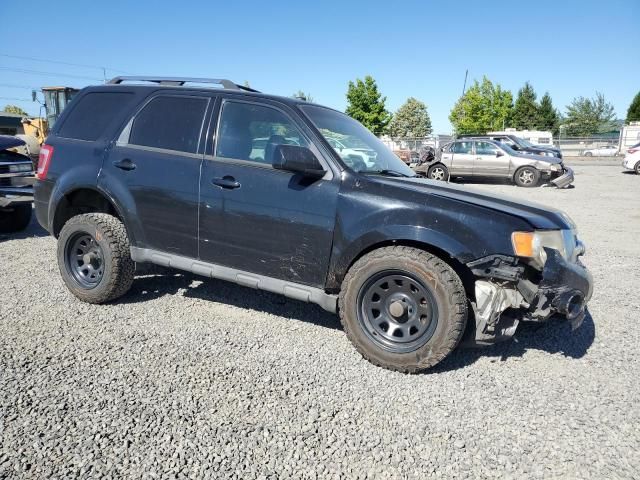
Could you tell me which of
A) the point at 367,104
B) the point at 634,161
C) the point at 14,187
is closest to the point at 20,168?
the point at 14,187

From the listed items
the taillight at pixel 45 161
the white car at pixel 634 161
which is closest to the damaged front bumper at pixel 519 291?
the taillight at pixel 45 161

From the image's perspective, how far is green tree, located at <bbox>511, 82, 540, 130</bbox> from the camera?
213 feet

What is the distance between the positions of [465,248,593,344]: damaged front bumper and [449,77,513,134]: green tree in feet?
146

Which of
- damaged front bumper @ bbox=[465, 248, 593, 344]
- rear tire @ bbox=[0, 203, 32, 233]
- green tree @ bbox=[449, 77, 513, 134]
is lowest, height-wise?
rear tire @ bbox=[0, 203, 32, 233]

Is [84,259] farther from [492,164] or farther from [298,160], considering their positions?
[492,164]

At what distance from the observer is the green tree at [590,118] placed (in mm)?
65562

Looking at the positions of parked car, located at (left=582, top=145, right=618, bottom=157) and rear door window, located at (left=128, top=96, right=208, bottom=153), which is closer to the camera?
rear door window, located at (left=128, top=96, right=208, bottom=153)

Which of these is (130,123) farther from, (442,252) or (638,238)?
(638,238)

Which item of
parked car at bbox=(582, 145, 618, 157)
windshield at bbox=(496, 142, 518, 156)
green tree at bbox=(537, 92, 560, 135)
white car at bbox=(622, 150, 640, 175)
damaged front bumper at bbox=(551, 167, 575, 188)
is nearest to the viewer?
damaged front bumper at bbox=(551, 167, 575, 188)

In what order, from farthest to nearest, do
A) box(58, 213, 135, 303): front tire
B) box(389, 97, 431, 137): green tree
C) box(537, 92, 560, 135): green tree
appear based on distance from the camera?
box(389, 97, 431, 137): green tree, box(537, 92, 560, 135): green tree, box(58, 213, 135, 303): front tire

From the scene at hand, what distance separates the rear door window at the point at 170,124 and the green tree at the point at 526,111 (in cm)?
6814

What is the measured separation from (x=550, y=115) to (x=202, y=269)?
72308mm

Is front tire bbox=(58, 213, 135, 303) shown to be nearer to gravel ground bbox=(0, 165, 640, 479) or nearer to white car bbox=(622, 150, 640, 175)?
gravel ground bbox=(0, 165, 640, 479)

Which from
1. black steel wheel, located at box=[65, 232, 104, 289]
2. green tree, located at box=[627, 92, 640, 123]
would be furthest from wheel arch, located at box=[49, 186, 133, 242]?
green tree, located at box=[627, 92, 640, 123]
